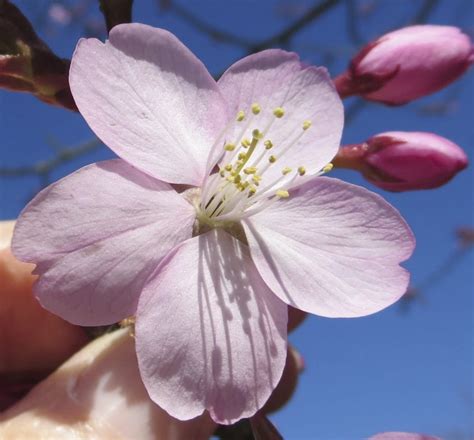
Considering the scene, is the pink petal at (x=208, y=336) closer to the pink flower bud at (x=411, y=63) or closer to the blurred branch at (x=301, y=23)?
the pink flower bud at (x=411, y=63)

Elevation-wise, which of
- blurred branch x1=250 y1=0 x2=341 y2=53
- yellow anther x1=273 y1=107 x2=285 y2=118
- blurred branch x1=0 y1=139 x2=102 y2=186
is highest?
yellow anther x1=273 y1=107 x2=285 y2=118

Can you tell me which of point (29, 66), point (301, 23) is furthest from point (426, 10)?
point (29, 66)

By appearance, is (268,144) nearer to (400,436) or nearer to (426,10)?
(400,436)

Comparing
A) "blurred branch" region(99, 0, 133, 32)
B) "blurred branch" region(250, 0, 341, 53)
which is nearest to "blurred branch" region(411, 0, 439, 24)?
"blurred branch" region(250, 0, 341, 53)

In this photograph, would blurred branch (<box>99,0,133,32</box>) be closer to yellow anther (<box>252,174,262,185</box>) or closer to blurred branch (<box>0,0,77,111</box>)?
blurred branch (<box>0,0,77,111</box>)

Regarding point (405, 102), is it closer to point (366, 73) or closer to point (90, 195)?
point (366, 73)

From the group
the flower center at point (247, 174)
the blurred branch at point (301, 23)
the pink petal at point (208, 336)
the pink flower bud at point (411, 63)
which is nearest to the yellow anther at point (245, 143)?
the flower center at point (247, 174)

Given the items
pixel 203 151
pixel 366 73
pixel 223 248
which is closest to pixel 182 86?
pixel 203 151

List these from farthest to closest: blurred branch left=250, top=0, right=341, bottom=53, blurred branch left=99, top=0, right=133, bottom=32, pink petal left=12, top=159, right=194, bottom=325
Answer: blurred branch left=250, top=0, right=341, bottom=53 → blurred branch left=99, top=0, right=133, bottom=32 → pink petal left=12, top=159, right=194, bottom=325
